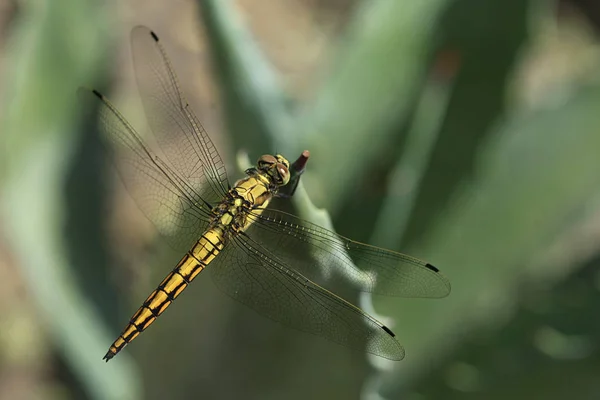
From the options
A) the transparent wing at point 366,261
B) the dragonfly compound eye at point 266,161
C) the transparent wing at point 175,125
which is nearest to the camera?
the transparent wing at point 366,261

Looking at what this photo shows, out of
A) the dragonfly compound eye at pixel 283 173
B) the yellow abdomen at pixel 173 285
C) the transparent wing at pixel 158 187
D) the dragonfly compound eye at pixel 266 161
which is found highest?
the dragonfly compound eye at pixel 283 173

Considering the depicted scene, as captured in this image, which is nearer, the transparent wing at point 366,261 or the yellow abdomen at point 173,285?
the transparent wing at point 366,261

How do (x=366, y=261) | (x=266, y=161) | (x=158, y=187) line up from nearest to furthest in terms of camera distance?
1. (x=366, y=261)
2. (x=266, y=161)
3. (x=158, y=187)

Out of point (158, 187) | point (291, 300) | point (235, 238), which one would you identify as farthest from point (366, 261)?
point (158, 187)

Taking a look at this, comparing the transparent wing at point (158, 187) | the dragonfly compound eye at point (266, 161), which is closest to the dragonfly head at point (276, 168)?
the dragonfly compound eye at point (266, 161)

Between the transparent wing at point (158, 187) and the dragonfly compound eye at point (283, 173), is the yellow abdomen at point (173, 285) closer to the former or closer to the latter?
the transparent wing at point (158, 187)

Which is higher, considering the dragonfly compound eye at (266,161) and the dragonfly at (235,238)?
the dragonfly compound eye at (266,161)

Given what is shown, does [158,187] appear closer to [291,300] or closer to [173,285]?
[173,285]

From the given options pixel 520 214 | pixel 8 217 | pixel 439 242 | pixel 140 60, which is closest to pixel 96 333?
pixel 8 217
